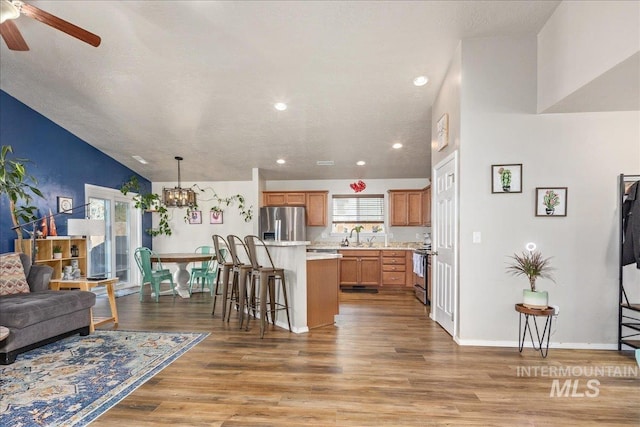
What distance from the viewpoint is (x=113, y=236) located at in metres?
7.07

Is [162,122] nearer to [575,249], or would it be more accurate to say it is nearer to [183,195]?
[183,195]

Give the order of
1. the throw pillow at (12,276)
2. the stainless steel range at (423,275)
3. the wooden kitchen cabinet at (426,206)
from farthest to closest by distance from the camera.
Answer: the wooden kitchen cabinet at (426,206) < the stainless steel range at (423,275) < the throw pillow at (12,276)

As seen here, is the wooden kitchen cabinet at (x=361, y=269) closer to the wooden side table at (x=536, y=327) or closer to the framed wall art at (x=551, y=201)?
the wooden side table at (x=536, y=327)

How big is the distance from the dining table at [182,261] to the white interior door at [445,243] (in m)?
3.71

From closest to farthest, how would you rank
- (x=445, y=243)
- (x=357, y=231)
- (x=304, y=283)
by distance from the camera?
(x=304, y=283) < (x=445, y=243) < (x=357, y=231)

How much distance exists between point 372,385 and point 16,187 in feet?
15.6

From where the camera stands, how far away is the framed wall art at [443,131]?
411 centimetres

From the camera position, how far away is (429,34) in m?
3.57

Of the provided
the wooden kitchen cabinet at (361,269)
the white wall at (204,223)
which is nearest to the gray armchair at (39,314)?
the white wall at (204,223)

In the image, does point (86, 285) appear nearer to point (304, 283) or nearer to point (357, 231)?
point (304, 283)

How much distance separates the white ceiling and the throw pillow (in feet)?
7.67

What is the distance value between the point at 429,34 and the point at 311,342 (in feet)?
11.1

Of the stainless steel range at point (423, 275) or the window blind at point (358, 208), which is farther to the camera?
the window blind at point (358, 208)

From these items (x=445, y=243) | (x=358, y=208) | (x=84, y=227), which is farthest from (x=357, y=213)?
(x=84, y=227)
